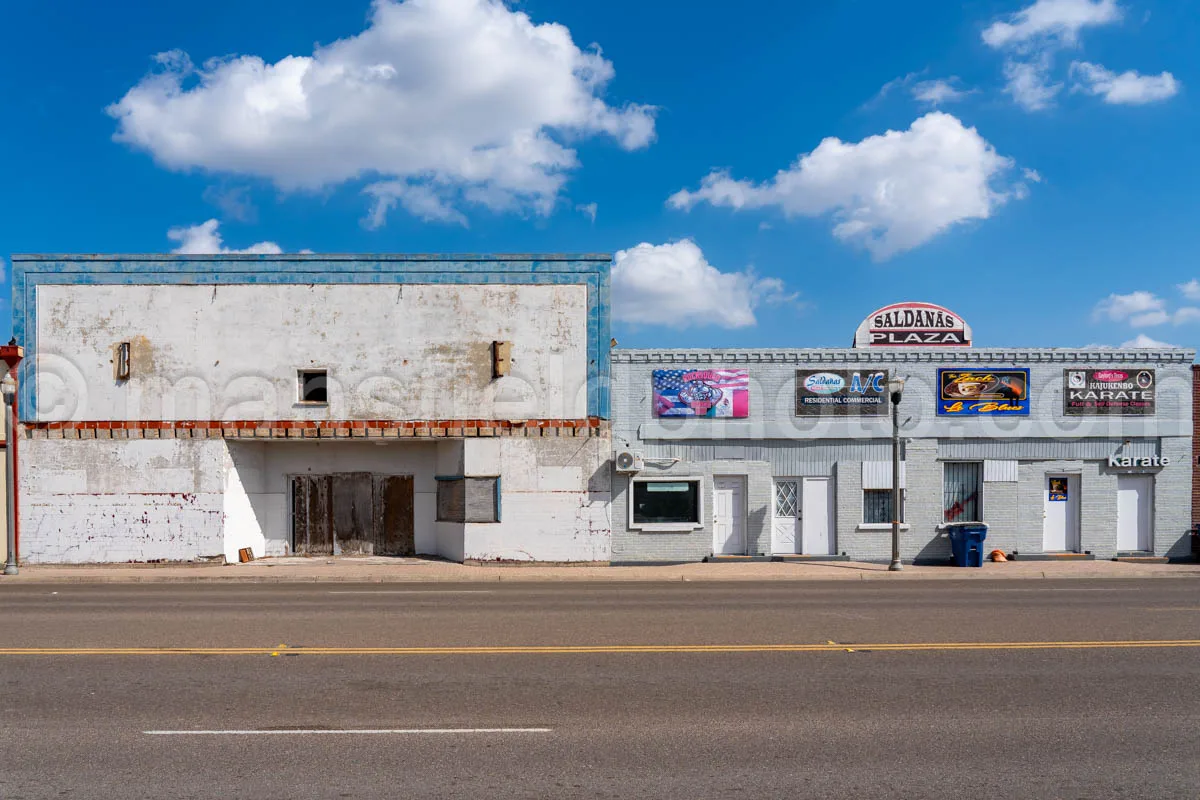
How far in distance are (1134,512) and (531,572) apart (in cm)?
1550

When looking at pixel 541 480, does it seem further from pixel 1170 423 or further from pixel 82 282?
pixel 1170 423

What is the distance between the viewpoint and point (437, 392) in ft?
68.6

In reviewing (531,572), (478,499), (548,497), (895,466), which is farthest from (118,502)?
(895,466)

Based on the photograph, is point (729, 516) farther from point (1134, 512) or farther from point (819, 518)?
point (1134, 512)

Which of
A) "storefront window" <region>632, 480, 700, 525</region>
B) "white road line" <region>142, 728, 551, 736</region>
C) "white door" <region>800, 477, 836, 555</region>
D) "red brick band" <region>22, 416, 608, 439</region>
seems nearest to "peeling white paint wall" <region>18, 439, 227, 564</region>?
"red brick band" <region>22, 416, 608, 439</region>

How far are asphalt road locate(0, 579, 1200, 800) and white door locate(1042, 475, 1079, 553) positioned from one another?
935cm

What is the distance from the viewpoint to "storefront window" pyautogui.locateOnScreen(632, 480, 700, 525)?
69.0 feet

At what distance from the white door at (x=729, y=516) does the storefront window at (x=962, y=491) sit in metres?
5.25

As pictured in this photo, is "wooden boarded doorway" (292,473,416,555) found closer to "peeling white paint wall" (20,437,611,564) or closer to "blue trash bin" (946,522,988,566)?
"peeling white paint wall" (20,437,611,564)

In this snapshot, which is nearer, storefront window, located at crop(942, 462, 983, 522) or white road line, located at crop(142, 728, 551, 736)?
white road line, located at crop(142, 728, 551, 736)

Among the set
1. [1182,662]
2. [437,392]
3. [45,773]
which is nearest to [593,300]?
[437,392]

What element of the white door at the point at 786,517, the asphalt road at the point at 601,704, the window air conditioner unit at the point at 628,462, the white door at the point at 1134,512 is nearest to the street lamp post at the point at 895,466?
the white door at the point at 786,517

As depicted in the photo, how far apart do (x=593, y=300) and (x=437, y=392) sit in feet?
14.6

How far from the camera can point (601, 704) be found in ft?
24.4
